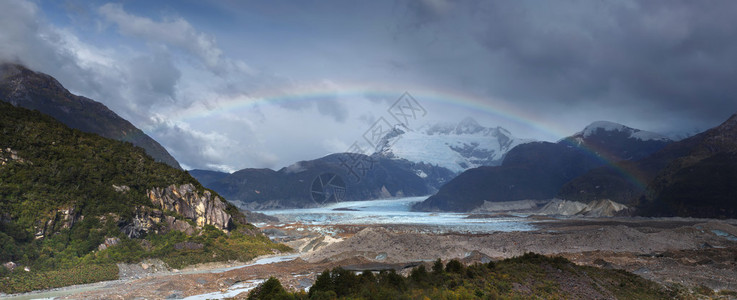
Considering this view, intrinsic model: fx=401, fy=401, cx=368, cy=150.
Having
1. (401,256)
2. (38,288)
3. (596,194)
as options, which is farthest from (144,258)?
(596,194)

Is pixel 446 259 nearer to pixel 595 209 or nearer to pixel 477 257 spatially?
pixel 477 257

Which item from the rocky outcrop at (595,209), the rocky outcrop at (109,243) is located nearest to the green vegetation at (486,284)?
the rocky outcrop at (109,243)

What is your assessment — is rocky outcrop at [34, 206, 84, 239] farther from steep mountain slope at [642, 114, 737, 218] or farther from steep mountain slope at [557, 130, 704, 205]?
steep mountain slope at [557, 130, 704, 205]

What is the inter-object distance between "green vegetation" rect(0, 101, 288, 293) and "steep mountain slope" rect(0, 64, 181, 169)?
88.8m

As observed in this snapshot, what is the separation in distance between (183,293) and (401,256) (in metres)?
28.6

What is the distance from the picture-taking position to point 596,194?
187 meters

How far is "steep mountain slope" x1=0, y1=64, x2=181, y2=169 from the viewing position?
12488 cm

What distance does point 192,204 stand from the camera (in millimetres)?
60281

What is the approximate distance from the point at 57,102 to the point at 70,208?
116875mm

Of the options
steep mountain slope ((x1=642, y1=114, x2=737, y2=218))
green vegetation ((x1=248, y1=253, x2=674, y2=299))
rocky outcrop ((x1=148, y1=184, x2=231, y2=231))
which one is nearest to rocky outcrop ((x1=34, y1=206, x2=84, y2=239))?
rocky outcrop ((x1=148, y1=184, x2=231, y2=231))

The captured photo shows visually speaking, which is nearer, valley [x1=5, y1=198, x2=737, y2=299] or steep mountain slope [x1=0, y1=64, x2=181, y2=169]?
valley [x1=5, y1=198, x2=737, y2=299]

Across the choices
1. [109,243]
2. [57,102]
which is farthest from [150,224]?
[57,102]

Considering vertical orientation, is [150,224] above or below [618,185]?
below

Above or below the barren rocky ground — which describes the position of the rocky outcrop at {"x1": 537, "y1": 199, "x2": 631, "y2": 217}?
above
